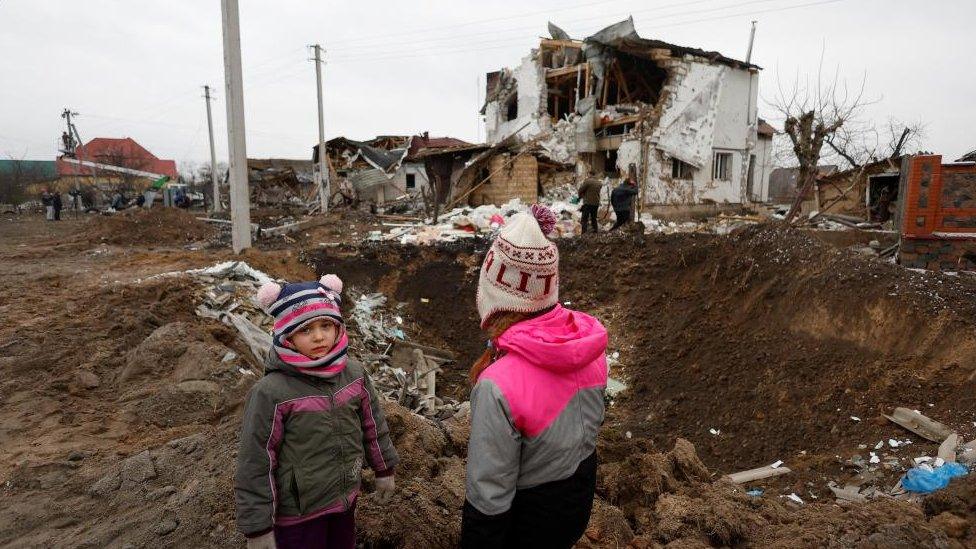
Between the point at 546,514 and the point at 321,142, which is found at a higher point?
the point at 321,142

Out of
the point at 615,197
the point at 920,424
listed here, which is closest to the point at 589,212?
the point at 615,197

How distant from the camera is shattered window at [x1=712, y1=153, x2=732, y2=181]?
22672 mm

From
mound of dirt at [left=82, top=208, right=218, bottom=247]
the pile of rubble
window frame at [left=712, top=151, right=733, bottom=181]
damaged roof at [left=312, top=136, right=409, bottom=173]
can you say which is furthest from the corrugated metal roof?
the pile of rubble

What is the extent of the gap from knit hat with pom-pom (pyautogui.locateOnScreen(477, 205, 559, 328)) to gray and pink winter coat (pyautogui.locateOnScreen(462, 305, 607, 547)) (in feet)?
0.24

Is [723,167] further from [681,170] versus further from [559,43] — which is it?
[559,43]

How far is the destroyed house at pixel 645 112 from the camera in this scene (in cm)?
2091

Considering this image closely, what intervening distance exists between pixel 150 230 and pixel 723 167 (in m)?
23.7

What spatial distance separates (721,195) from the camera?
2267cm

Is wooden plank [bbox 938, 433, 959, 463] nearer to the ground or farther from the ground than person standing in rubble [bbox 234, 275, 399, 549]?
nearer to the ground

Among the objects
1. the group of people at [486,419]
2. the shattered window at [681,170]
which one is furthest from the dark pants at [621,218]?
the group of people at [486,419]

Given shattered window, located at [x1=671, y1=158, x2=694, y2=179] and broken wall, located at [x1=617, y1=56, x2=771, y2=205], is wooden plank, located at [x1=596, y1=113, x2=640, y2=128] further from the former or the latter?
shattered window, located at [x1=671, y1=158, x2=694, y2=179]

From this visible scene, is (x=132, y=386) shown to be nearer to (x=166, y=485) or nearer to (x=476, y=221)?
(x=166, y=485)

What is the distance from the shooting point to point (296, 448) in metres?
2.06

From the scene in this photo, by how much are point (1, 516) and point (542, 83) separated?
922 inches
